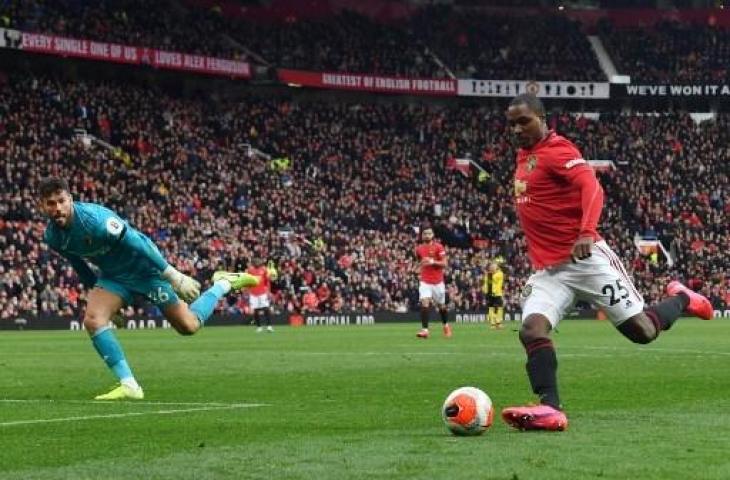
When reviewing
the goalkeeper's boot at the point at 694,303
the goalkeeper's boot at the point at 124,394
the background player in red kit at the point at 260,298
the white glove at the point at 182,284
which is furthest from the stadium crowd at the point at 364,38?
the goalkeeper's boot at the point at 694,303

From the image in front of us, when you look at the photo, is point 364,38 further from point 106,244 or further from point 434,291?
point 106,244

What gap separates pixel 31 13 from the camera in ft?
176

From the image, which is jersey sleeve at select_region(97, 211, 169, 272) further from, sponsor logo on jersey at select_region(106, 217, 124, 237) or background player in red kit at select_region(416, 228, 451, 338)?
background player in red kit at select_region(416, 228, 451, 338)

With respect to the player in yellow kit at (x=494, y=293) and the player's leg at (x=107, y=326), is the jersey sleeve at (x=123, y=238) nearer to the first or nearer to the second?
the player's leg at (x=107, y=326)

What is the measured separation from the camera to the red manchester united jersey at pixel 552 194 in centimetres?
1140

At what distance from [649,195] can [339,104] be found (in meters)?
15.2

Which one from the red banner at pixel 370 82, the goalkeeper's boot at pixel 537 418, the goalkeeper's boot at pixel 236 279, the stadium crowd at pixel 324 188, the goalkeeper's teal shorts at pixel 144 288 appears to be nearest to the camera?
the goalkeeper's boot at pixel 537 418

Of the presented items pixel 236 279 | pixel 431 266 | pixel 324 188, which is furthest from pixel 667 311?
pixel 324 188

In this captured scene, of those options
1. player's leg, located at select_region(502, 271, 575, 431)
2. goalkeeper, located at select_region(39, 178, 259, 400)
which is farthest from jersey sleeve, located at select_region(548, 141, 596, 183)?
goalkeeper, located at select_region(39, 178, 259, 400)

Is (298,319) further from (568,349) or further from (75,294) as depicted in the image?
(568,349)

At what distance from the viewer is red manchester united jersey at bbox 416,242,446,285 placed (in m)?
34.5

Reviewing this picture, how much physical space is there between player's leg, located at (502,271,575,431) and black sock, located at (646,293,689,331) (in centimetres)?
84

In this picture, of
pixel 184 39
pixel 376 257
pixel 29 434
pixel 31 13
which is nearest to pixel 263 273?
pixel 376 257

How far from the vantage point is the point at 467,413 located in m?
10.4
